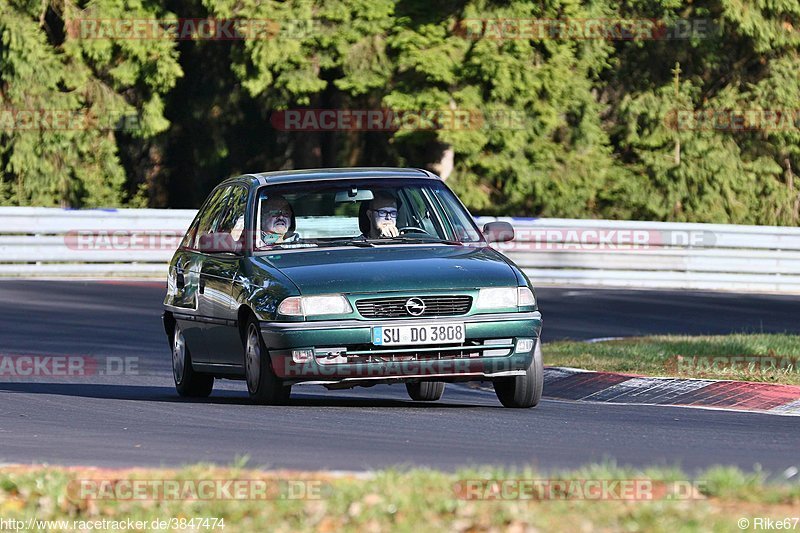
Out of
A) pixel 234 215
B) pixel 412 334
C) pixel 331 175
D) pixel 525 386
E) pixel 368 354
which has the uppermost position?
pixel 331 175

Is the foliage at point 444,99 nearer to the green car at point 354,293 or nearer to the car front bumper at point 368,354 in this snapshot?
the green car at point 354,293

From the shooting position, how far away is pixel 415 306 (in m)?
10.4

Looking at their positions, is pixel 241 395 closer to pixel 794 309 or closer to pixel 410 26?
pixel 794 309

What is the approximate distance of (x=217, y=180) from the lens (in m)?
41.0

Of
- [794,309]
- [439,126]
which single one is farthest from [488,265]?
[439,126]

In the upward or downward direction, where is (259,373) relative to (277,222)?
downward

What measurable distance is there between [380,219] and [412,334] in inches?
60.2

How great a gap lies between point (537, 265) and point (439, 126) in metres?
8.30

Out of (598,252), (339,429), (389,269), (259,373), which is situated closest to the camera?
(339,429)

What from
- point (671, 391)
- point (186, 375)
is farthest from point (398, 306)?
point (671, 391)

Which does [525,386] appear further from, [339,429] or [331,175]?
[331,175]

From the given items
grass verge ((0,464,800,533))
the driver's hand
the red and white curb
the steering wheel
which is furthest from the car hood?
grass verge ((0,464,800,533))

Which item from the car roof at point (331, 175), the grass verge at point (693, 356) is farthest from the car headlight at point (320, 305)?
the grass verge at point (693, 356)

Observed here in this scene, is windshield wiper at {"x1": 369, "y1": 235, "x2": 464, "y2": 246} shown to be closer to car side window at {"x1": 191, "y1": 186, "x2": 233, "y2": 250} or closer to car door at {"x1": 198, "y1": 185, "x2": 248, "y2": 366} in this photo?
car door at {"x1": 198, "y1": 185, "x2": 248, "y2": 366}
